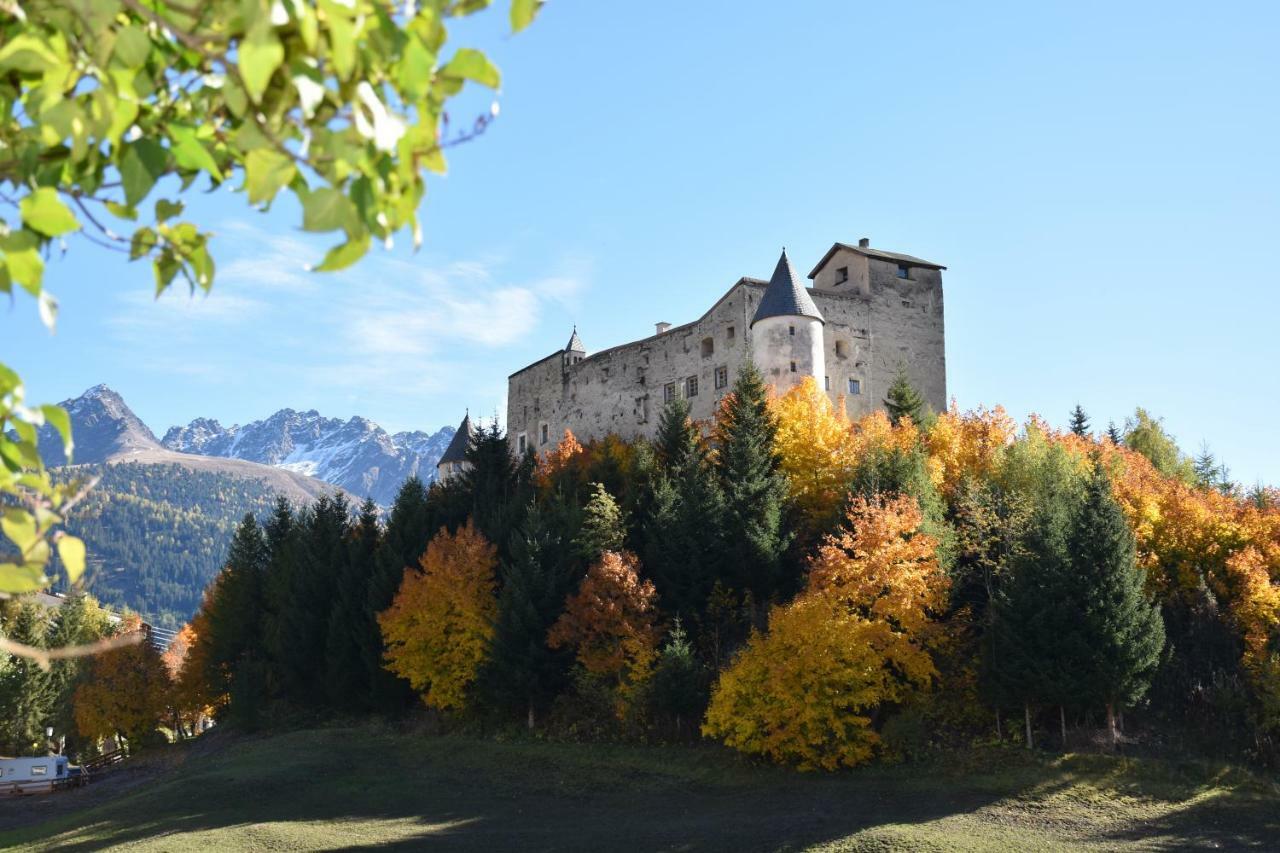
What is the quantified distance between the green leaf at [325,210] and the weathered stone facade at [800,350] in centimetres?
5783

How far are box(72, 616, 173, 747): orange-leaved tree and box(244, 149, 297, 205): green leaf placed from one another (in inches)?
2737

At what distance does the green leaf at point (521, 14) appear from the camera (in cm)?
409

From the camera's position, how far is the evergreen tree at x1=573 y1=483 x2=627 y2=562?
48719 mm

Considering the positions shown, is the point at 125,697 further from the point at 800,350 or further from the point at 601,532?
the point at 800,350

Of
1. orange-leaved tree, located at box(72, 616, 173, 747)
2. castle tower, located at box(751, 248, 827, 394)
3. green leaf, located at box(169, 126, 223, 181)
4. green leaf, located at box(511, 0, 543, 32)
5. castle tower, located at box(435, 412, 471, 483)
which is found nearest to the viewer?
green leaf, located at box(511, 0, 543, 32)

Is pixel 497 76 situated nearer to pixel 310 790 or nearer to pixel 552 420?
pixel 310 790

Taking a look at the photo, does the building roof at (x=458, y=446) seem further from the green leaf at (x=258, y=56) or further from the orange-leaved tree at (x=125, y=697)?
the green leaf at (x=258, y=56)

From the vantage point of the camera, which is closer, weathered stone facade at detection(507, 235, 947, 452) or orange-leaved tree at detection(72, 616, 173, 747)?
weathered stone facade at detection(507, 235, 947, 452)

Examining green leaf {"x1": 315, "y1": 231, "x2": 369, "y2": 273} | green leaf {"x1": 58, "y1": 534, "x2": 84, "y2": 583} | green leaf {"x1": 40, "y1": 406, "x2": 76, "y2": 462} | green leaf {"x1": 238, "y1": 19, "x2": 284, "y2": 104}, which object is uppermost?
green leaf {"x1": 238, "y1": 19, "x2": 284, "y2": 104}

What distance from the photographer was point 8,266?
4117 millimetres

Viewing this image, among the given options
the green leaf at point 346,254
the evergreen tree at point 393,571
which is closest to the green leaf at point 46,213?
the green leaf at point 346,254

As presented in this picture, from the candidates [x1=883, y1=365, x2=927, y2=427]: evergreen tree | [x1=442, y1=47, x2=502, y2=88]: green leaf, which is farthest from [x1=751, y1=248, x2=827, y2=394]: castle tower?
[x1=442, y1=47, x2=502, y2=88]: green leaf

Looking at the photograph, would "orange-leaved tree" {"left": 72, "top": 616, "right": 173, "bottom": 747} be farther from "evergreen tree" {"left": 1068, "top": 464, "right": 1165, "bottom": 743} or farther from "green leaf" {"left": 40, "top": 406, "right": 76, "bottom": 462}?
"green leaf" {"left": 40, "top": 406, "right": 76, "bottom": 462}

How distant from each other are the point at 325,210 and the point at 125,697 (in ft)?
234
